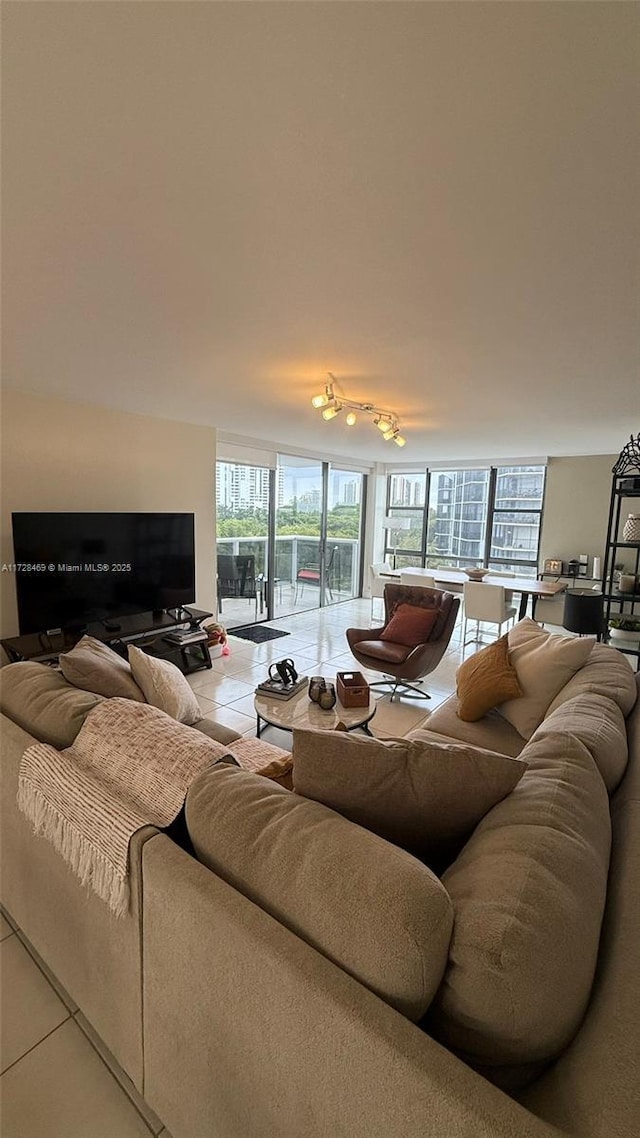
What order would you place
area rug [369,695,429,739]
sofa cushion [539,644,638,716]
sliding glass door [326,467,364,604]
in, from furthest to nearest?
sliding glass door [326,467,364,604] → area rug [369,695,429,739] → sofa cushion [539,644,638,716]

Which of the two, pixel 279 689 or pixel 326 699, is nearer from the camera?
pixel 326 699

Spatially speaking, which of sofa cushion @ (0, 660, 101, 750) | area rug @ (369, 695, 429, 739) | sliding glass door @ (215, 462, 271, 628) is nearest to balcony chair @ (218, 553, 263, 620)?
sliding glass door @ (215, 462, 271, 628)

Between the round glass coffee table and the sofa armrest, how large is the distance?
1.33m

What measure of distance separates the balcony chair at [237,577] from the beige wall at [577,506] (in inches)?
161

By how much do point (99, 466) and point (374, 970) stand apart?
3.94m

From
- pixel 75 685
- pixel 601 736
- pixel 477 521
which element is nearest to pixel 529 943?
pixel 601 736

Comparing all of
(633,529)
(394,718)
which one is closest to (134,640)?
(394,718)

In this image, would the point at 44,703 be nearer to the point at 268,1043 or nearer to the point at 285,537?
the point at 268,1043

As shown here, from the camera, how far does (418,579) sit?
573cm

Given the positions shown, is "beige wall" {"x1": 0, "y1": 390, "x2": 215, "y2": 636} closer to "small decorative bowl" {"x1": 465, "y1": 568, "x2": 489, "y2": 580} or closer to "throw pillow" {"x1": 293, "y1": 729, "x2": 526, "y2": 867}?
"small decorative bowl" {"x1": 465, "y1": 568, "x2": 489, "y2": 580}

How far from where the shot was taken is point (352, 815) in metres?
1.09

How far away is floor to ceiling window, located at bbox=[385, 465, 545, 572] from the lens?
6.86m

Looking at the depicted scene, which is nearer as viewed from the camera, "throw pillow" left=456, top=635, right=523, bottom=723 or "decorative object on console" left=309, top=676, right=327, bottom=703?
"throw pillow" left=456, top=635, right=523, bottom=723

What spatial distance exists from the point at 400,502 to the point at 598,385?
16.9ft
